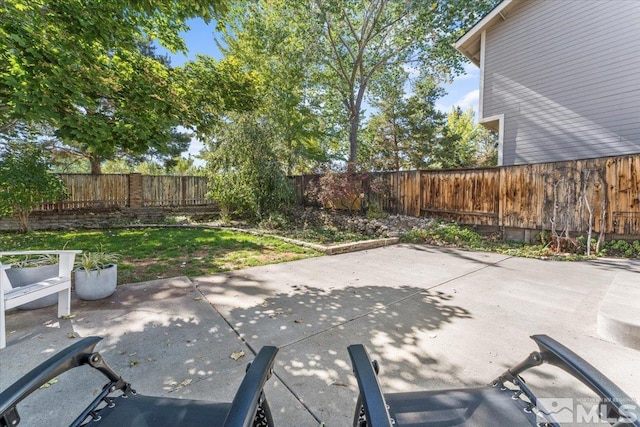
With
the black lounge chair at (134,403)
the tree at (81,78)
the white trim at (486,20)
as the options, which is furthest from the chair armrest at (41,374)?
the white trim at (486,20)

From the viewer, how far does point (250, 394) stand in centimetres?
103

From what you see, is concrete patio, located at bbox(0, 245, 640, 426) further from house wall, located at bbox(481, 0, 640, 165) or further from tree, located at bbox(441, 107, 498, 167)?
tree, located at bbox(441, 107, 498, 167)

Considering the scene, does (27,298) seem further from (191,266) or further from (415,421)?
(415,421)

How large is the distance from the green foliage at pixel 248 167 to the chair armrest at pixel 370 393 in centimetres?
837

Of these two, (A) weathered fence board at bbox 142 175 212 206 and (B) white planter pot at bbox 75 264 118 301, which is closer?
(B) white planter pot at bbox 75 264 118 301

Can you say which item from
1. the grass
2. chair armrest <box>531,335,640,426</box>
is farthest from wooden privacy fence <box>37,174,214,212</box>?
chair armrest <box>531,335,640,426</box>

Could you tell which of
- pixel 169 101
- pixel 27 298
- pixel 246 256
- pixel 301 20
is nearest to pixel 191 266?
pixel 246 256

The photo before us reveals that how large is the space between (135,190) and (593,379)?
1261 cm

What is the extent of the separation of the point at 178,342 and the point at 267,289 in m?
1.45

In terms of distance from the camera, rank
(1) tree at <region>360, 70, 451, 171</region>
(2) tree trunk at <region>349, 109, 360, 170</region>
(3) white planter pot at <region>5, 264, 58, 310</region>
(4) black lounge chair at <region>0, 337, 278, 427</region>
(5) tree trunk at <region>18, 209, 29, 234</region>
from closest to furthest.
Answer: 1. (4) black lounge chair at <region>0, 337, 278, 427</region>
2. (3) white planter pot at <region>5, 264, 58, 310</region>
3. (5) tree trunk at <region>18, 209, 29, 234</region>
4. (2) tree trunk at <region>349, 109, 360, 170</region>
5. (1) tree at <region>360, 70, 451, 171</region>

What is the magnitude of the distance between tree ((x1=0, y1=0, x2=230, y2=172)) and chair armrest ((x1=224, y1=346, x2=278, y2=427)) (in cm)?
365

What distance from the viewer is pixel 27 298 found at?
2504 mm

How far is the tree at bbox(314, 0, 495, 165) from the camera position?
1142 centimetres

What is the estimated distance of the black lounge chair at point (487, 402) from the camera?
3.36 feet
